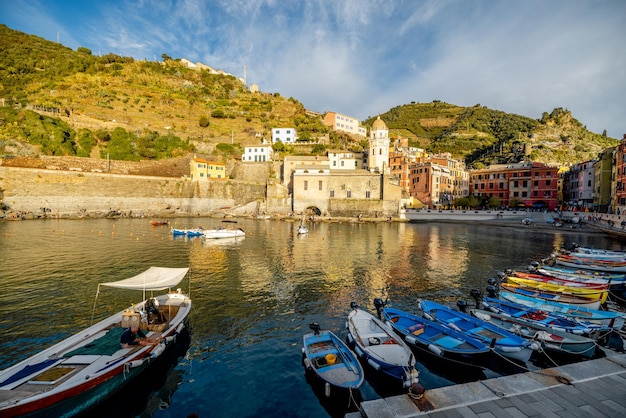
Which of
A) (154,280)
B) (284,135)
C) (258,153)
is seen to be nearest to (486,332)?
(154,280)

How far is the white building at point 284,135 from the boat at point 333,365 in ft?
245

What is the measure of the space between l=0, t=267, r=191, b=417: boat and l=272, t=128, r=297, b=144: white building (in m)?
73.4

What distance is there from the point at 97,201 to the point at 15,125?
91.6ft

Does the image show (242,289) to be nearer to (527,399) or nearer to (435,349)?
(435,349)

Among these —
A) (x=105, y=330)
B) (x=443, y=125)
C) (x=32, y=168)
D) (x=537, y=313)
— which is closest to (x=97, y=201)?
(x=32, y=168)

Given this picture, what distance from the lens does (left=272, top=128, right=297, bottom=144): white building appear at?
80.1 metres

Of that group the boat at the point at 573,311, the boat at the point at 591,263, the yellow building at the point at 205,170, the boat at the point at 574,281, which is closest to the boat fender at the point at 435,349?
the boat at the point at 573,311

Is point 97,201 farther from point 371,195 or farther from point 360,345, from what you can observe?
point 360,345

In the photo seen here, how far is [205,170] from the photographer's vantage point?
63.0 metres

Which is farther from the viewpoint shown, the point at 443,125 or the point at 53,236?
the point at 443,125

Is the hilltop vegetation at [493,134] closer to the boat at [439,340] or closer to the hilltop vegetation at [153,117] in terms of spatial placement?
the hilltop vegetation at [153,117]

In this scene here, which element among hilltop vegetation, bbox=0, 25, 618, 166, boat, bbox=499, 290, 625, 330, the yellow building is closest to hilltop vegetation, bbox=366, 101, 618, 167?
hilltop vegetation, bbox=0, 25, 618, 166

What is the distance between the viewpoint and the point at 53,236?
3189 centimetres

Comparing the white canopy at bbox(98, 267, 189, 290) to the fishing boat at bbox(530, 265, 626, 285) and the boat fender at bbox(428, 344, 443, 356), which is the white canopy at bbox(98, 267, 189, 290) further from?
the fishing boat at bbox(530, 265, 626, 285)
